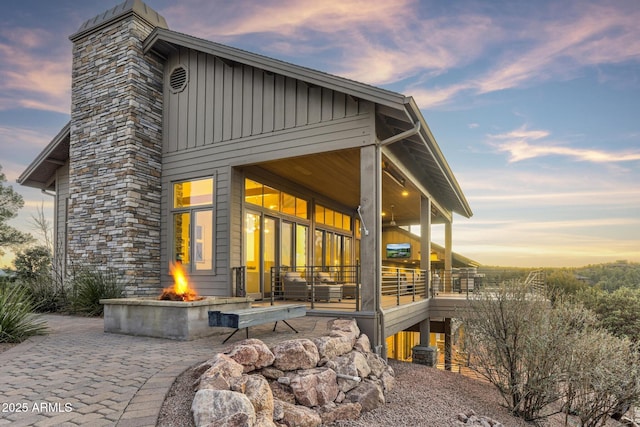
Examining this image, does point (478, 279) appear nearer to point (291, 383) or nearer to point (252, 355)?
point (291, 383)

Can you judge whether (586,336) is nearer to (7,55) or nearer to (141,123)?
(141,123)

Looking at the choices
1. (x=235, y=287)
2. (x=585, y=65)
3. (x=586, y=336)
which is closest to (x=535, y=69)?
(x=585, y=65)

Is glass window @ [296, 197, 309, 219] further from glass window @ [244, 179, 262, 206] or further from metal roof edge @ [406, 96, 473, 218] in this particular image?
metal roof edge @ [406, 96, 473, 218]

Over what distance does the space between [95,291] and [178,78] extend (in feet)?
16.8

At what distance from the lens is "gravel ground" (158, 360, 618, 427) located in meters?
3.41

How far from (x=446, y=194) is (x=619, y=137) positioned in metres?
5.46

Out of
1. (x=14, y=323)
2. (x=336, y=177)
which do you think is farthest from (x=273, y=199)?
(x=14, y=323)

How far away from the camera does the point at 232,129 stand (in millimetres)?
8477

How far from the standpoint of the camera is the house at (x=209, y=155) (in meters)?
7.37

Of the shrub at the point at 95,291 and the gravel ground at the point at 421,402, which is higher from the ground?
the shrub at the point at 95,291

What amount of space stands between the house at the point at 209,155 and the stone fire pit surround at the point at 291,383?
1.72 m

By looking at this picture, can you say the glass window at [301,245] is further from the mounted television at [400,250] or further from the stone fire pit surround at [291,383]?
the mounted television at [400,250]

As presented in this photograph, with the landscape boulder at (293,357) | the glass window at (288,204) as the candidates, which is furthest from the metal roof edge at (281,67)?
the landscape boulder at (293,357)

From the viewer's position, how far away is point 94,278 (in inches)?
348
